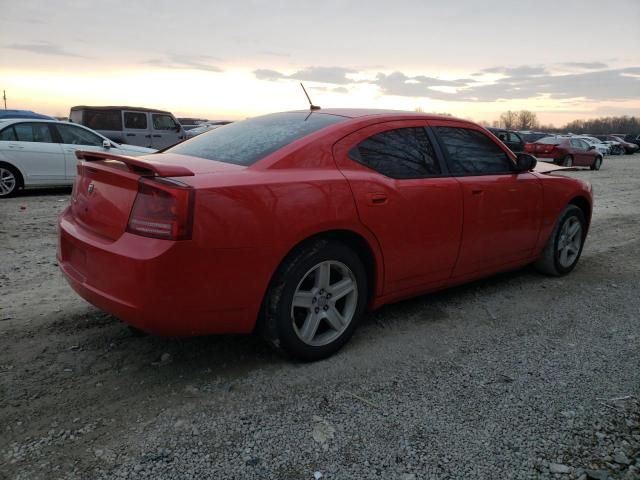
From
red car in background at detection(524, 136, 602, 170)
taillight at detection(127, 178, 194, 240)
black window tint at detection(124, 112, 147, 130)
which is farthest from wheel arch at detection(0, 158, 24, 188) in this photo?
red car in background at detection(524, 136, 602, 170)

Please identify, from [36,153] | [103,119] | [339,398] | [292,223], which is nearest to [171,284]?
[292,223]

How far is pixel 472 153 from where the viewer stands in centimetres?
416

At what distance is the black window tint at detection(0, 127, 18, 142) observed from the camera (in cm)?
932

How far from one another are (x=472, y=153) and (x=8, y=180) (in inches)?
337

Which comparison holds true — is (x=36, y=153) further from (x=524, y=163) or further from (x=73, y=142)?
(x=524, y=163)

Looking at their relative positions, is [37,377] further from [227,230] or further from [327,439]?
[327,439]

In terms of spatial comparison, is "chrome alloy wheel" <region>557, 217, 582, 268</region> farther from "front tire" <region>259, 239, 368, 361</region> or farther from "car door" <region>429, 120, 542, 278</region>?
"front tire" <region>259, 239, 368, 361</region>

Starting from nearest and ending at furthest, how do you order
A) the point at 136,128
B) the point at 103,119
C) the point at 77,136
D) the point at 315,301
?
1. the point at 315,301
2. the point at 77,136
3. the point at 103,119
4. the point at 136,128

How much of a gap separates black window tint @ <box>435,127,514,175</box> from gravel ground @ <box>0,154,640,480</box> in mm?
1137

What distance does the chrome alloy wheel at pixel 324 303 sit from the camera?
3.09 meters

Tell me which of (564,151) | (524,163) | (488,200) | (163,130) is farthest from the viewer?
(564,151)

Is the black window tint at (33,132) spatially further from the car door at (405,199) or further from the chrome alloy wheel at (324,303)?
the chrome alloy wheel at (324,303)

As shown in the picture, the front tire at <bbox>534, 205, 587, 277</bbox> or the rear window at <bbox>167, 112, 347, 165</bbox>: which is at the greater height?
the rear window at <bbox>167, 112, 347, 165</bbox>

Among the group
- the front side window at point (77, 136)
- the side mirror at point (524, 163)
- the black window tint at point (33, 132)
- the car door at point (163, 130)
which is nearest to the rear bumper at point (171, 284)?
the side mirror at point (524, 163)
